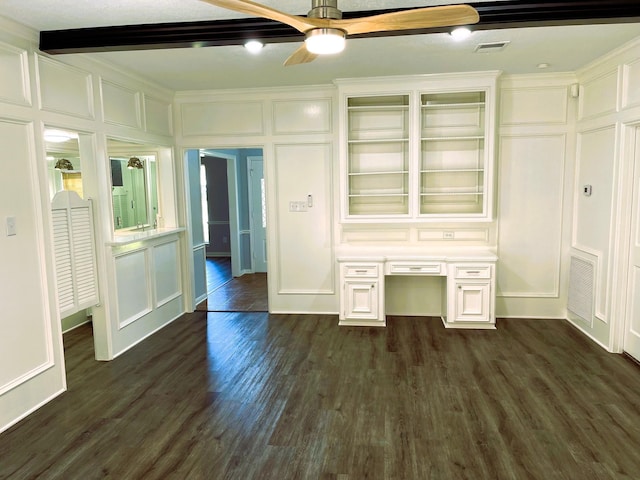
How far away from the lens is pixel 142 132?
4566mm

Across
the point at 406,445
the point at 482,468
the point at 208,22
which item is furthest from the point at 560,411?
the point at 208,22

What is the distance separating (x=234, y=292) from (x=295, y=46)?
12.7 feet

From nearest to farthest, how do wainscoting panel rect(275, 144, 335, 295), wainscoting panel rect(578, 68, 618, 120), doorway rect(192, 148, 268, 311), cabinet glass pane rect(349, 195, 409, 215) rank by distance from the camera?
wainscoting panel rect(578, 68, 618, 120) < cabinet glass pane rect(349, 195, 409, 215) < wainscoting panel rect(275, 144, 335, 295) < doorway rect(192, 148, 268, 311)

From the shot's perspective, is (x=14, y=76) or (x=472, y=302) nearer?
(x=14, y=76)

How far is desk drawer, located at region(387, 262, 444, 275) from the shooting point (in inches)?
183

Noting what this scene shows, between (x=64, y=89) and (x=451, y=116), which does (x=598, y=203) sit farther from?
(x=64, y=89)

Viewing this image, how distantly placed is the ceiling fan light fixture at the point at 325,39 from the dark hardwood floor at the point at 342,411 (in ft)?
6.97

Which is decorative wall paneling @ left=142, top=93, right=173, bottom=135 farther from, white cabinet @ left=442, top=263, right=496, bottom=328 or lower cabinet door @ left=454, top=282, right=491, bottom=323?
lower cabinet door @ left=454, top=282, right=491, bottom=323

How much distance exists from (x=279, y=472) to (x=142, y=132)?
3513 mm

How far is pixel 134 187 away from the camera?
16.9 ft

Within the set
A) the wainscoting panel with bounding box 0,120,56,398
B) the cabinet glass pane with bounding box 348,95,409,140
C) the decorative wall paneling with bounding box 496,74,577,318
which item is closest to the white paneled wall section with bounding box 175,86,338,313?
the cabinet glass pane with bounding box 348,95,409,140

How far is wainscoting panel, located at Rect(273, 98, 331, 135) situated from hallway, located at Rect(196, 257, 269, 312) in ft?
7.14

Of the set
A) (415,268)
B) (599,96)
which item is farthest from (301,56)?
(599,96)

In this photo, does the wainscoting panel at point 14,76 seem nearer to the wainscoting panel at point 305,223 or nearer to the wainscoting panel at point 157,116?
the wainscoting panel at point 157,116
